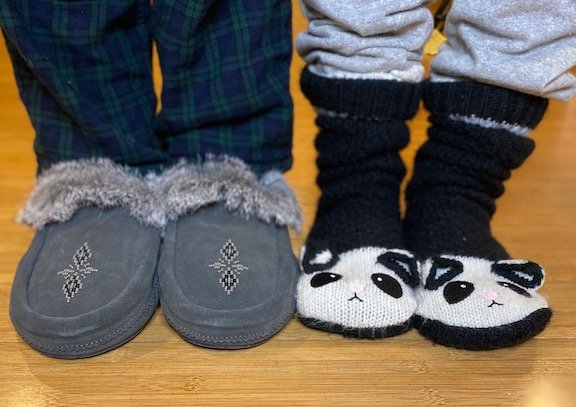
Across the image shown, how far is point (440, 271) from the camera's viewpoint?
65 centimetres

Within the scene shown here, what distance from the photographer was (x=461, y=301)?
1.98 feet

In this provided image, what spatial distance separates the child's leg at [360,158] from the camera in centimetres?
61

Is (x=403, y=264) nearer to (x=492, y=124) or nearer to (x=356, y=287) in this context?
(x=356, y=287)

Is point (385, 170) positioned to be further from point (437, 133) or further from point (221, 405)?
point (221, 405)

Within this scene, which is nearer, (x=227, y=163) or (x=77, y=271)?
(x=77, y=271)

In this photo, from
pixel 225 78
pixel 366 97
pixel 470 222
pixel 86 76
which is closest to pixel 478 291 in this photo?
pixel 470 222

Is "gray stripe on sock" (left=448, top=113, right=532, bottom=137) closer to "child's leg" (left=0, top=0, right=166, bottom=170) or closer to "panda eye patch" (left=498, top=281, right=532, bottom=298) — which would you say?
"panda eye patch" (left=498, top=281, right=532, bottom=298)

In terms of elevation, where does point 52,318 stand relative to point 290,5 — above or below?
below

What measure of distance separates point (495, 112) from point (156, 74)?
0.78 metres

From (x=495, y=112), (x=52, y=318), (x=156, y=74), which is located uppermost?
(x=495, y=112)

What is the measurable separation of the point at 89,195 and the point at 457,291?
408 mm

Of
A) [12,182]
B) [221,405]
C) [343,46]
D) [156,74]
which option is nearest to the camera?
[221,405]

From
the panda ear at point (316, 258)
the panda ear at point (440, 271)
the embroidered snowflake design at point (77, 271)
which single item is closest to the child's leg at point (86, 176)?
the embroidered snowflake design at point (77, 271)

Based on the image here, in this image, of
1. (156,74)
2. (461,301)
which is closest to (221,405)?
(461,301)
